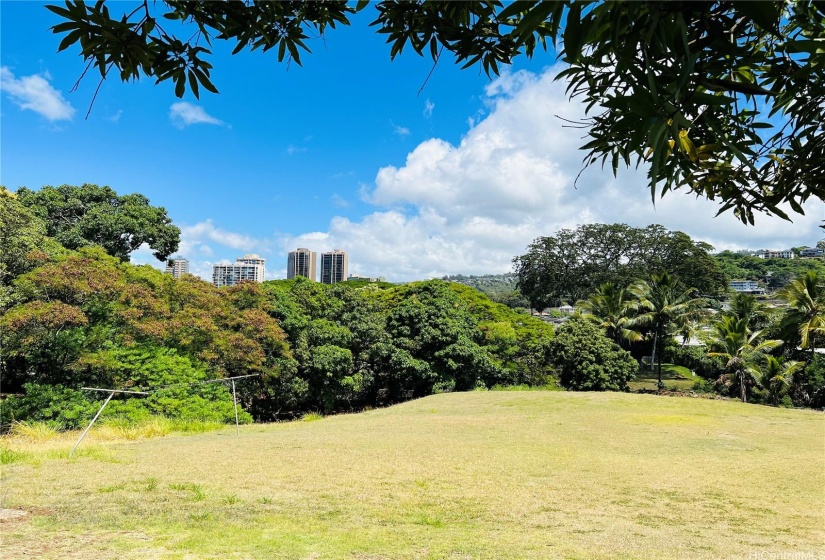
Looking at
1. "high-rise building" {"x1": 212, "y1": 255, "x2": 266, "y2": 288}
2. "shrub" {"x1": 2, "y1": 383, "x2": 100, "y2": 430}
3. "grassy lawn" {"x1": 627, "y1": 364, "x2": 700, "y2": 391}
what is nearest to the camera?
"shrub" {"x1": 2, "y1": 383, "x2": 100, "y2": 430}

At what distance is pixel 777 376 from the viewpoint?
695 inches

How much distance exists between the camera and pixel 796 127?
76.9 inches

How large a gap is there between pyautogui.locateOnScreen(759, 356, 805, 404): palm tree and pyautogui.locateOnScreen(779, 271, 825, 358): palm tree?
925 mm

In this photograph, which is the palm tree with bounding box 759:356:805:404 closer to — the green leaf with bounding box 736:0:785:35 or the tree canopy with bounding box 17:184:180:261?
the green leaf with bounding box 736:0:785:35

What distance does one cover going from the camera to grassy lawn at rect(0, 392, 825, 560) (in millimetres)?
3562

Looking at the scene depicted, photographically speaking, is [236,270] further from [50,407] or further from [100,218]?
[50,407]

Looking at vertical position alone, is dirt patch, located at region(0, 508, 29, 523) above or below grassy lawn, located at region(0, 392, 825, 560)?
above

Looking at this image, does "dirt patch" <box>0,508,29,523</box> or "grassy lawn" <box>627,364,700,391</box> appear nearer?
"dirt patch" <box>0,508,29,523</box>

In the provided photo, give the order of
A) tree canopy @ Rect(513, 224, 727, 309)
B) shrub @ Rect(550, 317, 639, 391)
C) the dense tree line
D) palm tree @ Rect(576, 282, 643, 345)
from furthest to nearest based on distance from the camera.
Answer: tree canopy @ Rect(513, 224, 727, 309) → palm tree @ Rect(576, 282, 643, 345) → shrub @ Rect(550, 317, 639, 391) → the dense tree line

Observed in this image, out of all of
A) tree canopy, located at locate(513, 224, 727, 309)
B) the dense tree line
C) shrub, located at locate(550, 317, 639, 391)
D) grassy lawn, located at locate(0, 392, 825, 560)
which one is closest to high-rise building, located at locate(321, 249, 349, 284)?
tree canopy, located at locate(513, 224, 727, 309)

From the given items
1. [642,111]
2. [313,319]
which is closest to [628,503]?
[642,111]

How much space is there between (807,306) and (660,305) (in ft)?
17.5

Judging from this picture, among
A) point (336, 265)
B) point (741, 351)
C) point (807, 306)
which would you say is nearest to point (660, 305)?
point (741, 351)

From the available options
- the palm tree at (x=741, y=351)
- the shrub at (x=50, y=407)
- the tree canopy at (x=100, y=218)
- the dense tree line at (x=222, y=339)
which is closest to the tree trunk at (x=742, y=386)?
the palm tree at (x=741, y=351)
